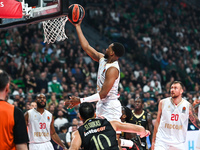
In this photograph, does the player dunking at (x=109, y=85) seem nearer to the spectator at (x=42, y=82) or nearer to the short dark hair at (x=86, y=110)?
the short dark hair at (x=86, y=110)

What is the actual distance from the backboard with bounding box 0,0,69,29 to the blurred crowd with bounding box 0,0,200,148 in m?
3.18

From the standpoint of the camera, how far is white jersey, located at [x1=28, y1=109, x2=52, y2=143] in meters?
8.54

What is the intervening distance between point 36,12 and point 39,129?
303 cm

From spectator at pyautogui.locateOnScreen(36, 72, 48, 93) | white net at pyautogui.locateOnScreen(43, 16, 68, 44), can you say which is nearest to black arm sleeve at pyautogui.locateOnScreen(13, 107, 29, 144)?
white net at pyautogui.locateOnScreen(43, 16, 68, 44)

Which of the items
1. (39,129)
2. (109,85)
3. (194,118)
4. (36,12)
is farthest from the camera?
(39,129)

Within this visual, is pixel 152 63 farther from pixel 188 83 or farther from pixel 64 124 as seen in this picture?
pixel 64 124

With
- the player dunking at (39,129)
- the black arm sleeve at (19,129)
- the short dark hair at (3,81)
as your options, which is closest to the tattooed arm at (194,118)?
the player dunking at (39,129)

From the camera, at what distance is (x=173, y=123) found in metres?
7.47

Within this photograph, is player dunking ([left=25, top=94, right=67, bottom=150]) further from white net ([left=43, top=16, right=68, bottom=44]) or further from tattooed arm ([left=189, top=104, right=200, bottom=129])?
tattooed arm ([left=189, top=104, right=200, bottom=129])

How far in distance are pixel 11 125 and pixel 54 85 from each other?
965cm

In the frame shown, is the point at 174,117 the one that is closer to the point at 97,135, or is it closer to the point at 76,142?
the point at 97,135

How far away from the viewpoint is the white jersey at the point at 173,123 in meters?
7.41

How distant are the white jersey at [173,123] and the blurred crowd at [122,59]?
3818mm

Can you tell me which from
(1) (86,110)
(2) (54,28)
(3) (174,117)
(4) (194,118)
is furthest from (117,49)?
(4) (194,118)
